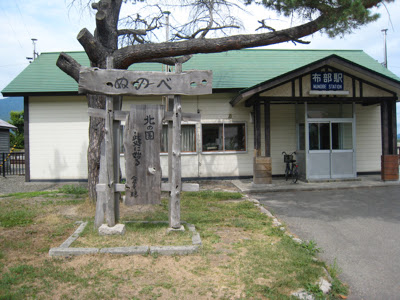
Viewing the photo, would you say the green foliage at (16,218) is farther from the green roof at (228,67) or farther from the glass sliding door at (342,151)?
the glass sliding door at (342,151)

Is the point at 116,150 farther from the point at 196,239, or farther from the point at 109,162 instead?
the point at 196,239

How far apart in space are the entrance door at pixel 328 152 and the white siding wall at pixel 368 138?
2072mm

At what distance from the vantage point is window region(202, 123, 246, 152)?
40.6 ft

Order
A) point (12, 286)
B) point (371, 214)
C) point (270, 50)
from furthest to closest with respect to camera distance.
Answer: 1. point (270, 50)
2. point (371, 214)
3. point (12, 286)

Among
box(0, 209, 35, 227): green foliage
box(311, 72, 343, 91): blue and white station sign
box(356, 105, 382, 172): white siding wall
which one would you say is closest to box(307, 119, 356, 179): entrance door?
box(311, 72, 343, 91): blue and white station sign

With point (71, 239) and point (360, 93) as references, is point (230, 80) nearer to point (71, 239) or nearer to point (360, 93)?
point (360, 93)

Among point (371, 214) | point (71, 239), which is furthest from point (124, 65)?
point (371, 214)

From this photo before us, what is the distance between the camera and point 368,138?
13.0 meters

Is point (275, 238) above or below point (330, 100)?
below

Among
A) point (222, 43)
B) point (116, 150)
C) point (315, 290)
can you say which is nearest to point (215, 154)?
point (222, 43)

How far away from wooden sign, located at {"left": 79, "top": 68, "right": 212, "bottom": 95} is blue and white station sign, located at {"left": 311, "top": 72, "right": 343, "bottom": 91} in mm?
6870

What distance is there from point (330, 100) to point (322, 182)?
9.53ft

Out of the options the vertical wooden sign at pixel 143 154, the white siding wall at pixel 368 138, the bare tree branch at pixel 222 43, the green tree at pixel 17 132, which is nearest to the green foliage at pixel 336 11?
the bare tree branch at pixel 222 43

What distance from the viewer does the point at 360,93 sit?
1064 cm
